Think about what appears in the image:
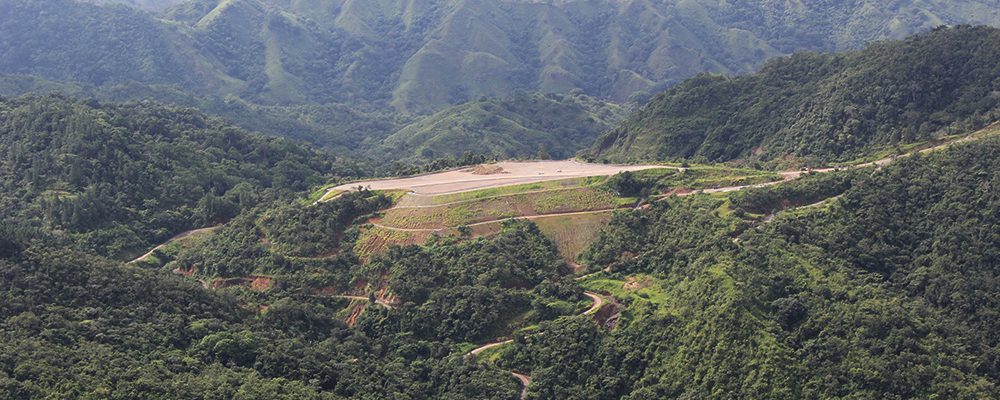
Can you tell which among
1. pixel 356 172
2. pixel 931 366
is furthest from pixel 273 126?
pixel 931 366

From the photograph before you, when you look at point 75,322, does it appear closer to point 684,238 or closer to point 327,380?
point 327,380

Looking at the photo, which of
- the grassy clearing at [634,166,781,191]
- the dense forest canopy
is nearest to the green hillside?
the dense forest canopy

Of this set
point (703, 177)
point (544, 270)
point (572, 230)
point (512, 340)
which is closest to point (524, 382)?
point (512, 340)

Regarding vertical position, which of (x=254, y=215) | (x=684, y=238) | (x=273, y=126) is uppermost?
(x=684, y=238)

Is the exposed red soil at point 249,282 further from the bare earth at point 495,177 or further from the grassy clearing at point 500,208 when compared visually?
the bare earth at point 495,177

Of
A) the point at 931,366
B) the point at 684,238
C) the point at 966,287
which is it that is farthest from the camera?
the point at 684,238

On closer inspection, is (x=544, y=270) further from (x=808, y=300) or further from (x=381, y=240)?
(x=808, y=300)

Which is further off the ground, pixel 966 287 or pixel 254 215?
pixel 966 287

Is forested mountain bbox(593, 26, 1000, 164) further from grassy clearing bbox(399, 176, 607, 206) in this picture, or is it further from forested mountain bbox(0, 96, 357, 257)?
forested mountain bbox(0, 96, 357, 257)
